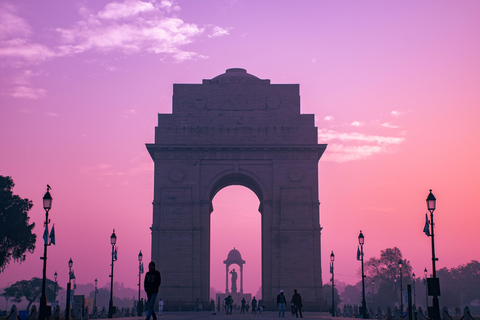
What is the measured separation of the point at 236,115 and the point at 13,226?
22012 millimetres

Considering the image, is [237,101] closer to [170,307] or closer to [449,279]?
[170,307]

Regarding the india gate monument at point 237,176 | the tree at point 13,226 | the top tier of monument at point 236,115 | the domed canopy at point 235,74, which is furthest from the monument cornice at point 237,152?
the tree at point 13,226

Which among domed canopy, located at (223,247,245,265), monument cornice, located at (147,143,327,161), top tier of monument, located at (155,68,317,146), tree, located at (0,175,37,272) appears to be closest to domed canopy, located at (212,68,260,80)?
top tier of monument, located at (155,68,317,146)

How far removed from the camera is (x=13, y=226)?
58219mm

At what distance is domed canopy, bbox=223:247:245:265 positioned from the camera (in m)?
105

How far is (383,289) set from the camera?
12000 centimetres

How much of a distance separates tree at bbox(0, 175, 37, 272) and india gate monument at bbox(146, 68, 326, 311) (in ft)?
40.9

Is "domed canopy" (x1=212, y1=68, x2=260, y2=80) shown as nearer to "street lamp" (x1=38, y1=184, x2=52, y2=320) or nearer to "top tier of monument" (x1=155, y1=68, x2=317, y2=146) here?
"top tier of monument" (x1=155, y1=68, x2=317, y2=146)

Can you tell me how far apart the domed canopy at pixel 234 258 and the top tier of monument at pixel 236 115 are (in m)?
49.7

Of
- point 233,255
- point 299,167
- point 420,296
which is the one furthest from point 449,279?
point 299,167

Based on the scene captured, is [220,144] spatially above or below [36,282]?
above

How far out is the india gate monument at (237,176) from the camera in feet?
182

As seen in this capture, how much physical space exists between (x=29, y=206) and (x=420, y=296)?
132 metres

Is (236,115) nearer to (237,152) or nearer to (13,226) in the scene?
(237,152)
